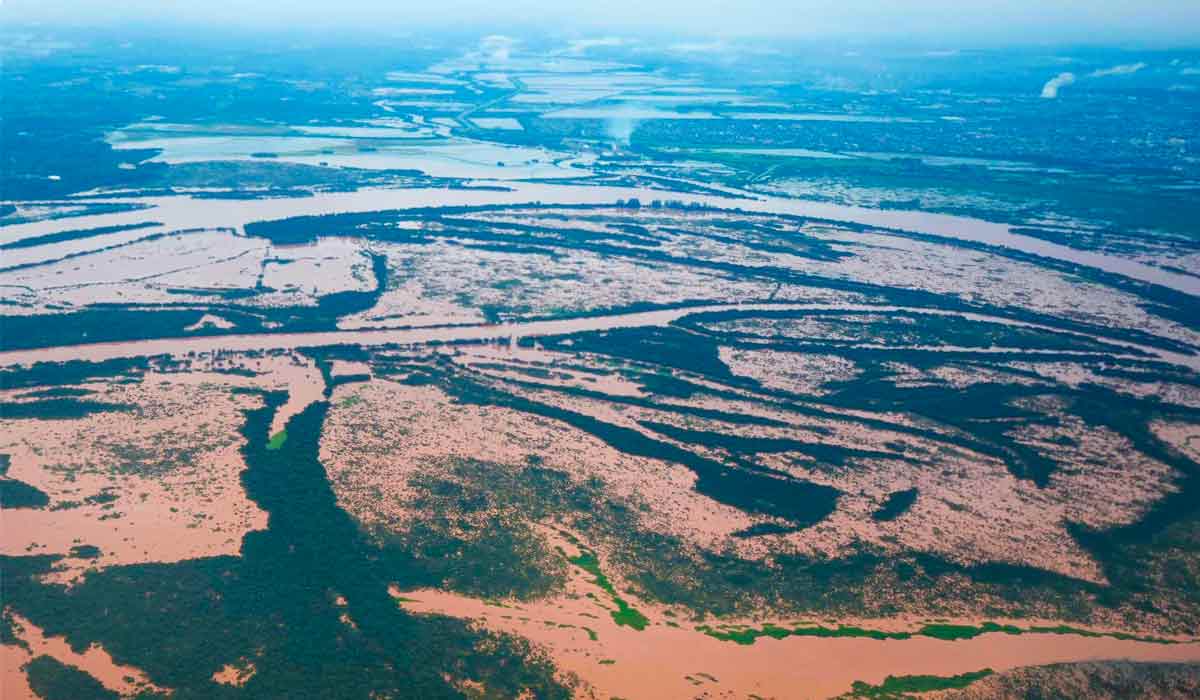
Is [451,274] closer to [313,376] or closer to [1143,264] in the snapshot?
[313,376]

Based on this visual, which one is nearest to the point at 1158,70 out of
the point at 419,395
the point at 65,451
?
the point at 419,395

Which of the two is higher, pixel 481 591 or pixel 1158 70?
pixel 1158 70

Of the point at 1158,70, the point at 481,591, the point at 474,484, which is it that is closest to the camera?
the point at 481,591

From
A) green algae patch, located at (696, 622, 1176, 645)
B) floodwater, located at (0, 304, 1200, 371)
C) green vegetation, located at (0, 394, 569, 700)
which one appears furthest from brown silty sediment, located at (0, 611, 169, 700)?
floodwater, located at (0, 304, 1200, 371)

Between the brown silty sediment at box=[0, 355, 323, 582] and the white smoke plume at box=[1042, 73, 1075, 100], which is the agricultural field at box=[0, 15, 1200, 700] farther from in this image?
the white smoke plume at box=[1042, 73, 1075, 100]

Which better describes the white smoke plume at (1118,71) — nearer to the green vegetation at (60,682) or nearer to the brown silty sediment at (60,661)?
the brown silty sediment at (60,661)

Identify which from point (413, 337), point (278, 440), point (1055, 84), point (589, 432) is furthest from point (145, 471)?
point (1055, 84)
